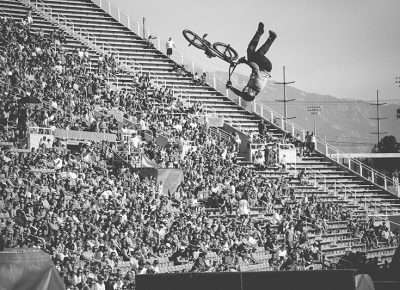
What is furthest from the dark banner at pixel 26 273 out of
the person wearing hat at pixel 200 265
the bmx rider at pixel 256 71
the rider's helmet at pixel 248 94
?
the person wearing hat at pixel 200 265

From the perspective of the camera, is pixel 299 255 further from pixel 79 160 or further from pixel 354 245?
pixel 79 160

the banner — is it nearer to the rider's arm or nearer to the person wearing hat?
the person wearing hat

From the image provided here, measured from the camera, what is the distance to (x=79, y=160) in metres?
26.9

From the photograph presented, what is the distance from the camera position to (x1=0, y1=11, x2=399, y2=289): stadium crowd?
21.9 m

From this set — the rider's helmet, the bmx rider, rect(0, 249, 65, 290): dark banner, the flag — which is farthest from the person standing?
rect(0, 249, 65, 290): dark banner

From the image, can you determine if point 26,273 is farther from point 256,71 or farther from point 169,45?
point 169,45

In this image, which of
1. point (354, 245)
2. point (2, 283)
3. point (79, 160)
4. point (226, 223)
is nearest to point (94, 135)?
point (79, 160)

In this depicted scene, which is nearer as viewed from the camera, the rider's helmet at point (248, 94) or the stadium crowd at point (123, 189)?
the stadium crowd at point (123, 189)

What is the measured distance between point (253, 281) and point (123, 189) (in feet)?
63.1

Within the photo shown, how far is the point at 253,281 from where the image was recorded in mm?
7785

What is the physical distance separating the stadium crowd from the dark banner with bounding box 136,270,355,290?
36.5ft

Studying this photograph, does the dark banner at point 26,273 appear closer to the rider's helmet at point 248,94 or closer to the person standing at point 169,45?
the rider's helmet at point 248,94

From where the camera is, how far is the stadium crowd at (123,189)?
Result: 21891 mm

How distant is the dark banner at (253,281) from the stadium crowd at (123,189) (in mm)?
11139
